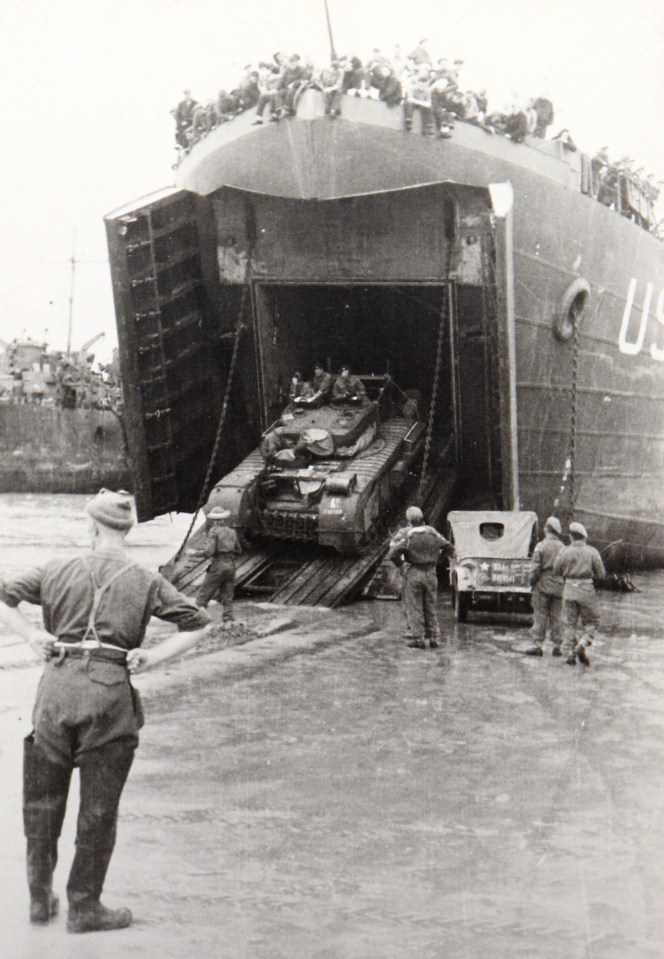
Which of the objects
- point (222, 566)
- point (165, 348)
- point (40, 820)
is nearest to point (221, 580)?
point (222, 566)

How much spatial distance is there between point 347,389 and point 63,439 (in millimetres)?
21304

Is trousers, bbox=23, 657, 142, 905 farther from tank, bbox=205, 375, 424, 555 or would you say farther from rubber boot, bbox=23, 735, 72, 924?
tank, bbox=205, 375, 424, 555

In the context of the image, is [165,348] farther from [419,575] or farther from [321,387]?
[419,575]

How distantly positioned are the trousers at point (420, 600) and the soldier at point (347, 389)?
4.31 meters

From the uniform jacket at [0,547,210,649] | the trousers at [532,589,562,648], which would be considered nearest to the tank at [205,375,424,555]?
the trousers at [532,589,562,648]

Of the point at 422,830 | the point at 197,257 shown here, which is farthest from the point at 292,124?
the point at 422,830

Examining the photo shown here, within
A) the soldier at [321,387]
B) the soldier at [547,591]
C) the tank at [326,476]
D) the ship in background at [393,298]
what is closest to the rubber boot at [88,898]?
the soldier at [547,591]

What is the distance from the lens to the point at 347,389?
525 inches

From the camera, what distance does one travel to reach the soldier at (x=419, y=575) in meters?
9.22

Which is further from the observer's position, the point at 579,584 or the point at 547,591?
the point at 547,591

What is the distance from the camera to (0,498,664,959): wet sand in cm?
365

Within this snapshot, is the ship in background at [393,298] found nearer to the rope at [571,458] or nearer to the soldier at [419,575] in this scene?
the rope at [571,458]

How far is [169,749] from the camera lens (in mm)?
5863

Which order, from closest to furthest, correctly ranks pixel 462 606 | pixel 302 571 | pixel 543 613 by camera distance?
pixel 543 613 → pixel 462 606 → pixel 302 571
